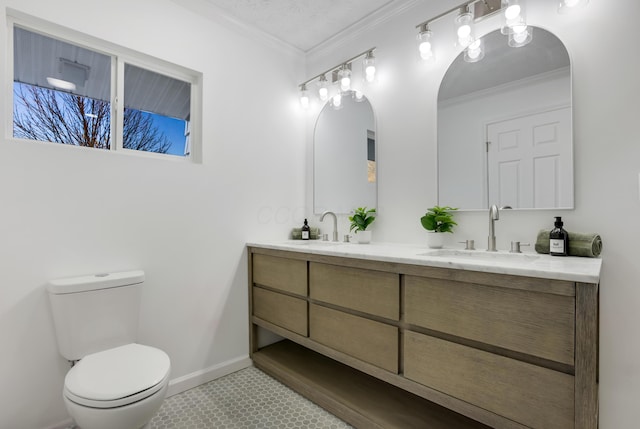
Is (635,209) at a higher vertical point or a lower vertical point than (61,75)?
lower

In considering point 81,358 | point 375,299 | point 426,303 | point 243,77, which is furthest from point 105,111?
point 426,303

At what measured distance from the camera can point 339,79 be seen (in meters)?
2.37

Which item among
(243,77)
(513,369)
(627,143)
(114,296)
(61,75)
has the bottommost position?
(513,369)

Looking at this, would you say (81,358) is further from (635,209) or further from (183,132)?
(635,209)

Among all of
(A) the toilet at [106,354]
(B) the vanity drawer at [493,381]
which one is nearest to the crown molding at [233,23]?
(A) the toilet at [106,354]

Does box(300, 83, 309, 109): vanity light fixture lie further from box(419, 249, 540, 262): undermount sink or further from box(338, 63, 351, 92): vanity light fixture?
box(419, 249, 540, 262): undermount sink

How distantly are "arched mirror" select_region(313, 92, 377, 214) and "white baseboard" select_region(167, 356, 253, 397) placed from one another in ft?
4.21

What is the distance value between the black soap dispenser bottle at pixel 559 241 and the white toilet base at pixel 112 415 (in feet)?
5.92

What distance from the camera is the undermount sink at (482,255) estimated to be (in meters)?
1.48

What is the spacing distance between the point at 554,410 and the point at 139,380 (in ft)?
4.93

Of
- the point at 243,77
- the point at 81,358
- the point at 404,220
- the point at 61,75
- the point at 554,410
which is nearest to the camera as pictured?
the point at 554,410

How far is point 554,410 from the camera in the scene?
1.02 meters

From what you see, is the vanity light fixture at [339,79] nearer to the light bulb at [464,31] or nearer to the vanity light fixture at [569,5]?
the light bulb at [464,31]

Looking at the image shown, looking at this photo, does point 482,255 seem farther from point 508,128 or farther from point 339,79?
point 339,79
